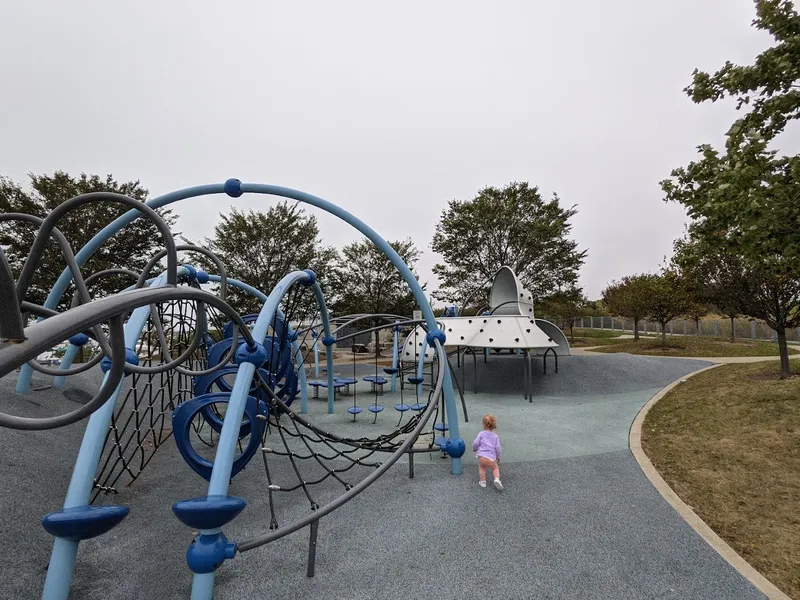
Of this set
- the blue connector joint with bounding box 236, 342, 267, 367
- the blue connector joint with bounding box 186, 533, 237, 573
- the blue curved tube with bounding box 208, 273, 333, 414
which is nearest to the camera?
the blue connector joint with bounding box 186, 533, 237, 573

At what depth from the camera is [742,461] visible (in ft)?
20.5

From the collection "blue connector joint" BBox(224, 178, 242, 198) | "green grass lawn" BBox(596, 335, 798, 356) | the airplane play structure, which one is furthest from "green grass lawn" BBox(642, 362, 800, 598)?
"green grass lawn" BBox(596, 335, 798, 356)

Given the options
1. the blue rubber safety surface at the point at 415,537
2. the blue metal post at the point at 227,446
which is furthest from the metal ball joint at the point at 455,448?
the blue metal post at the point at 227,446

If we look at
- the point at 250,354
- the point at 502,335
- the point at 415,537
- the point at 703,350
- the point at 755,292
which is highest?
the point at 755,292

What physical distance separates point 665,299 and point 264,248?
22.6m

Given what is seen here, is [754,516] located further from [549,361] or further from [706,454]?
[549,361]

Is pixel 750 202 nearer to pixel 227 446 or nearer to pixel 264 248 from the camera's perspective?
pixel 227 446

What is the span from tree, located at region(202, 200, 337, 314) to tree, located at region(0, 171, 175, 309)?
3104 millimetres

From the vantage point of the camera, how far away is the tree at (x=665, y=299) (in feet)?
72.6

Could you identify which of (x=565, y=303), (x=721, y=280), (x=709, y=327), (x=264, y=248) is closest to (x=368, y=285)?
(x=264, y=248)

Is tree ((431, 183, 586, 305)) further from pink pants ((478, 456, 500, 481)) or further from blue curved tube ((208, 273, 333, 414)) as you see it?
pink pants ((478, 456, 500, 481))

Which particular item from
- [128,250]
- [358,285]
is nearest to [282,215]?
[358,285]

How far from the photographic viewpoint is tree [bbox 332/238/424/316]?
25.4 meters

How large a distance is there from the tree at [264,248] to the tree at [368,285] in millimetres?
2566
